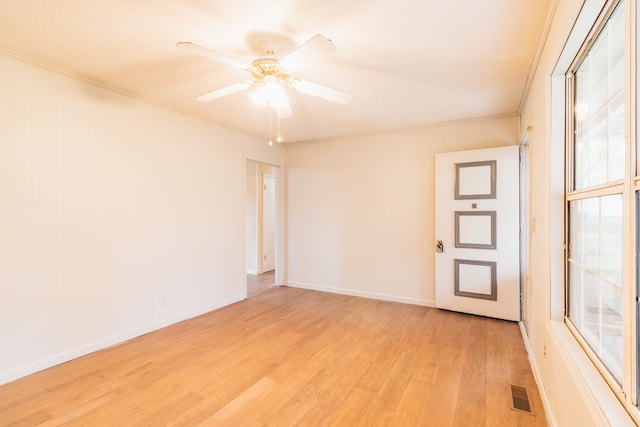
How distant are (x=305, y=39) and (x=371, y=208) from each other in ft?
9.10

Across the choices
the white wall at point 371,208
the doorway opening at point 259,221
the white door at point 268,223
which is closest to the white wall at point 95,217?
the white wall at point 371,208

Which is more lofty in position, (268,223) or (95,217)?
(95,217)

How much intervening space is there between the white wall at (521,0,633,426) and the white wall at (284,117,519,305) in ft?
5.22

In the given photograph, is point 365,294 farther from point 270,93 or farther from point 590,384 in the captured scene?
point 590,384

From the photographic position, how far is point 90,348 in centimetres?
272

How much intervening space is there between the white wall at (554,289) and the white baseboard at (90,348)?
11.3 ft

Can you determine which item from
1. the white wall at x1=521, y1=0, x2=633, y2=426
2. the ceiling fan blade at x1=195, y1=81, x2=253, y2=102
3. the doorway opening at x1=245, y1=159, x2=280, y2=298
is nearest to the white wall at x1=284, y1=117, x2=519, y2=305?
the doorway opening at x1=245, y1=159, x2=280, y2=298

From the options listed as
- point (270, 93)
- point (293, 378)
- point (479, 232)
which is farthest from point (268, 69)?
point (479, 232)

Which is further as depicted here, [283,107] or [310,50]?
[283,107]

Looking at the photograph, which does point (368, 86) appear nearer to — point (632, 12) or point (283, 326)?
point (632, 12)

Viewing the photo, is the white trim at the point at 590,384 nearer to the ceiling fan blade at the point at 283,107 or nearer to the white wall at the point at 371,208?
the ceiling fan blade at the point at 283,107

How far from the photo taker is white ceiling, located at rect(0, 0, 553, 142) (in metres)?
1.76

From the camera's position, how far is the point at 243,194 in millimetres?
4363

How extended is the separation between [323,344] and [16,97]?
326cm
